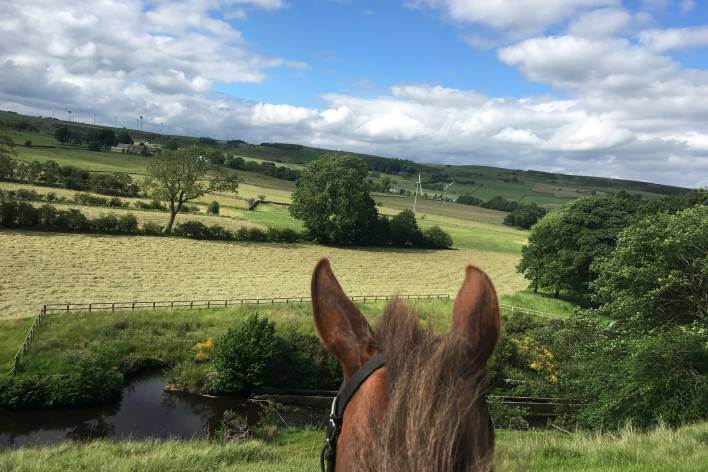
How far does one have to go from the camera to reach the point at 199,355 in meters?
20.4

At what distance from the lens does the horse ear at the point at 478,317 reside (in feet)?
6.68

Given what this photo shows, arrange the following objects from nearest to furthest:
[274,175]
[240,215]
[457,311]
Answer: [457,311]
[240,215]
[274,175]

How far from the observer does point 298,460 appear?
889cm

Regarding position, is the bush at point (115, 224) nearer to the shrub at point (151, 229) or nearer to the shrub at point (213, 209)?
the shrub at point (151, 229)

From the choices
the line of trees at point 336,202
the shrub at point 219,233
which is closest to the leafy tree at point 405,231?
the line of trees at point 336,202

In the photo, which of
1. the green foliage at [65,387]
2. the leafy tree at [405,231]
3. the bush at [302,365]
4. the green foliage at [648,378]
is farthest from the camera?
the leafy tree at [405,231]

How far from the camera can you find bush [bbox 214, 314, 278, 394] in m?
18.8

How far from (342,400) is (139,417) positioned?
17.7 m

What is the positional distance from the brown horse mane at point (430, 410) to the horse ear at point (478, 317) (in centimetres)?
9

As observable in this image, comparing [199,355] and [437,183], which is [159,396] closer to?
[199,355]

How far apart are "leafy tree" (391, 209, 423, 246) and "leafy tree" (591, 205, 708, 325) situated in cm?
4272

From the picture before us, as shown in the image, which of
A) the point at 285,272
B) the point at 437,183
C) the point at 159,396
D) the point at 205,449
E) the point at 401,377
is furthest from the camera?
the point at 437,183

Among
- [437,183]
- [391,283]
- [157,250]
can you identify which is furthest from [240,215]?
[437,183]

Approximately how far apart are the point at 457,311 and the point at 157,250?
41.2 metres
